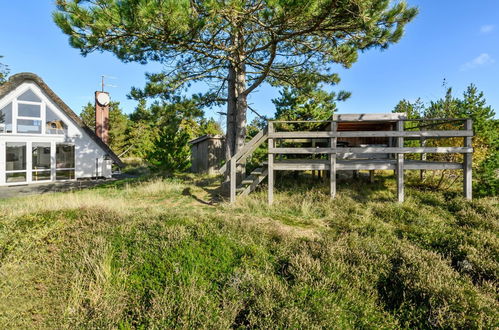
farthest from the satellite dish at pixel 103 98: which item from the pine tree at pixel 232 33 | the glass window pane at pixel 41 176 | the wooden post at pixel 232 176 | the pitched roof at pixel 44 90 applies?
the wooden post at pixel 232 176

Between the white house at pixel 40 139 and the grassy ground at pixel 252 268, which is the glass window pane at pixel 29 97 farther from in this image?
the grassy ground at pixel 252 268

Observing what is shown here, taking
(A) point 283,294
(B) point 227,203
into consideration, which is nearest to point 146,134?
(B) point 227,203

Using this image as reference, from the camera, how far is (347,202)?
19.2ft

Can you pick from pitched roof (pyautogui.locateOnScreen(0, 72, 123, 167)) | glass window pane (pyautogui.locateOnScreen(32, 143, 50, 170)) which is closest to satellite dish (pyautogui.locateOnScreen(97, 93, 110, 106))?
pitched roof (pyautogui.locateOnScreen(0, 72, 123, 167))

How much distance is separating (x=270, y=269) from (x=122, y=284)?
200cm

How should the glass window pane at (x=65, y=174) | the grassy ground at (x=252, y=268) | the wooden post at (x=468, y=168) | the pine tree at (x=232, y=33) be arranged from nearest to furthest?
the grassy ground at (x=252, y=268) → the pine tree at (x=232, y=33) → the wooden post at (x=468, y=168) → the glass window pane at (x=65, y=174)

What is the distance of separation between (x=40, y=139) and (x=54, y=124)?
1084 mm

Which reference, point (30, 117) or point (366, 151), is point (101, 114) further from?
point (366, 151)

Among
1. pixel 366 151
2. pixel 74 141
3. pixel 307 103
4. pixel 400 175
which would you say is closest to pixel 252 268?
pixel 366 151

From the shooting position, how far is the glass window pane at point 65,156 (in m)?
13.2

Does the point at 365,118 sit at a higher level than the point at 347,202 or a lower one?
higher

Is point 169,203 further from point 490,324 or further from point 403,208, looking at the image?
point 490,324

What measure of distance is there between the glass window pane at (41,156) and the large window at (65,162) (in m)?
0.43

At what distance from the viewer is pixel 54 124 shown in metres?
13.0
